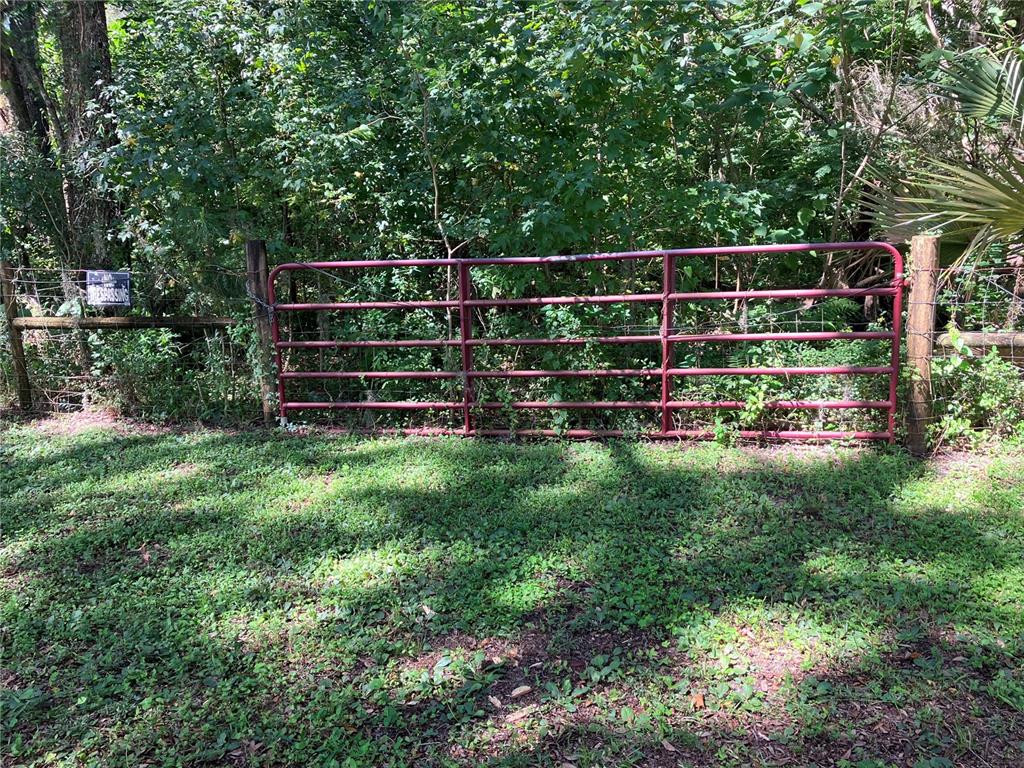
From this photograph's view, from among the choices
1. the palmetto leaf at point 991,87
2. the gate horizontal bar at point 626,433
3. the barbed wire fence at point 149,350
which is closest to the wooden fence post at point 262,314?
the barbed wire fence at point 149,350

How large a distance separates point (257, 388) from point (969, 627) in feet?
20.0

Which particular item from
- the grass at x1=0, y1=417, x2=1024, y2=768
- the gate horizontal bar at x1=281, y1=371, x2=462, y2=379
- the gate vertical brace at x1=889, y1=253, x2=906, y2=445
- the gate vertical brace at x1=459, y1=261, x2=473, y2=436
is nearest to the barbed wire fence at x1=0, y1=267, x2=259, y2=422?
the gate horizontal bar at x1=281, y1=371, x2=462, y2=379

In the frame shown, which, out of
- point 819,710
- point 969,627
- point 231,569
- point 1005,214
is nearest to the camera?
point 819,710

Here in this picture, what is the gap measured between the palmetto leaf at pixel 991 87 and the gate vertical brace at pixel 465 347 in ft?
13.6

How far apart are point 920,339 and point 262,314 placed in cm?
567

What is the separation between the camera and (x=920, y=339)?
5184mm

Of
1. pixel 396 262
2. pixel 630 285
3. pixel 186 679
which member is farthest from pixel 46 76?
pixel 186 679

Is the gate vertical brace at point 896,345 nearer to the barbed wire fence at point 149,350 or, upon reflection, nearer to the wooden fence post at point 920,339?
the wooden fence post at point 920,339

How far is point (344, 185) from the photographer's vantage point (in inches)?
273

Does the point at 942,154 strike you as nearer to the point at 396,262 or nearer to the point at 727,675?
the point at 396,262

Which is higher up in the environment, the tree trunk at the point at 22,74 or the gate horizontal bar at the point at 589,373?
the tree trunk at the point at 22,74

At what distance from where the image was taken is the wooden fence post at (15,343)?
743cm

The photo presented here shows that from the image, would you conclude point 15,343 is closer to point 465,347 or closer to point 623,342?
point 465,347

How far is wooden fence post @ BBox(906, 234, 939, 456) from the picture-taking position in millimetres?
5066
